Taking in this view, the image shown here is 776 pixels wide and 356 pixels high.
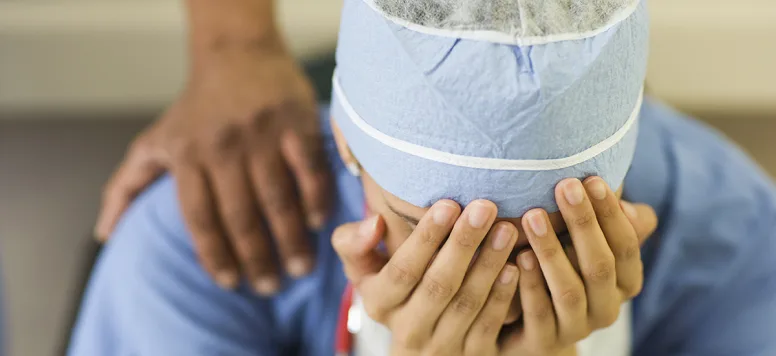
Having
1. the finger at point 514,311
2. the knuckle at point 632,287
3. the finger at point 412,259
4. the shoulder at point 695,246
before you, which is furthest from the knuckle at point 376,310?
the shoulder at point 695,246

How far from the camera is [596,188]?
549 millimetres

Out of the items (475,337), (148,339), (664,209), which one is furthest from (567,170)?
(148,339)

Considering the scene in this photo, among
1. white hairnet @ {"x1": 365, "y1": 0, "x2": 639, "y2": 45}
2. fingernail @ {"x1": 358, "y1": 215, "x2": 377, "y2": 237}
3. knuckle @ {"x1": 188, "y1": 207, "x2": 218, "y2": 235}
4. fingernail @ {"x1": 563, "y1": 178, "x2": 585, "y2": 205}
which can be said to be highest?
white hairnet @ {"x1": 365, "y1": 0, "x2": 639, "y2": 45}

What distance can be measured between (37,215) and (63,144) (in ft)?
0.63

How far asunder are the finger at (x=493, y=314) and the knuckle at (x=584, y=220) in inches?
2.4

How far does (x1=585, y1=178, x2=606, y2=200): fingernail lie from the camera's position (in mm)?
549

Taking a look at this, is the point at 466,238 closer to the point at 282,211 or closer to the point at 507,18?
the point at 507,18

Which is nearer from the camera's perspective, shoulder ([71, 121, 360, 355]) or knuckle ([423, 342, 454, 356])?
knuckle ([423, 342, 454, 356])

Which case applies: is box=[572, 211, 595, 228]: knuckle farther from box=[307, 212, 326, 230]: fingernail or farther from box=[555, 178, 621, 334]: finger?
box=[307, 212, 326, 230]: fingernail

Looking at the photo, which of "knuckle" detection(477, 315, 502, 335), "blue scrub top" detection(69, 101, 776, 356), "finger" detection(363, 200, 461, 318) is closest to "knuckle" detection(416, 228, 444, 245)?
"finger" detection(363, 200, 461, 318)

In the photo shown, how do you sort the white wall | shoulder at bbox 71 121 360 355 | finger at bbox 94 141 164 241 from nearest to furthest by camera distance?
shoulder at bbox 71 121 360 355
finger at bbox 94 141 164 241
the white wall

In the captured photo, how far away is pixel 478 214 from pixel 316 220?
1.01ft

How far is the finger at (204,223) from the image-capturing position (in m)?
0.79

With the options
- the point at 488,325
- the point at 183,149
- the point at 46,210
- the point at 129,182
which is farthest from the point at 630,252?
the point at 46,210
